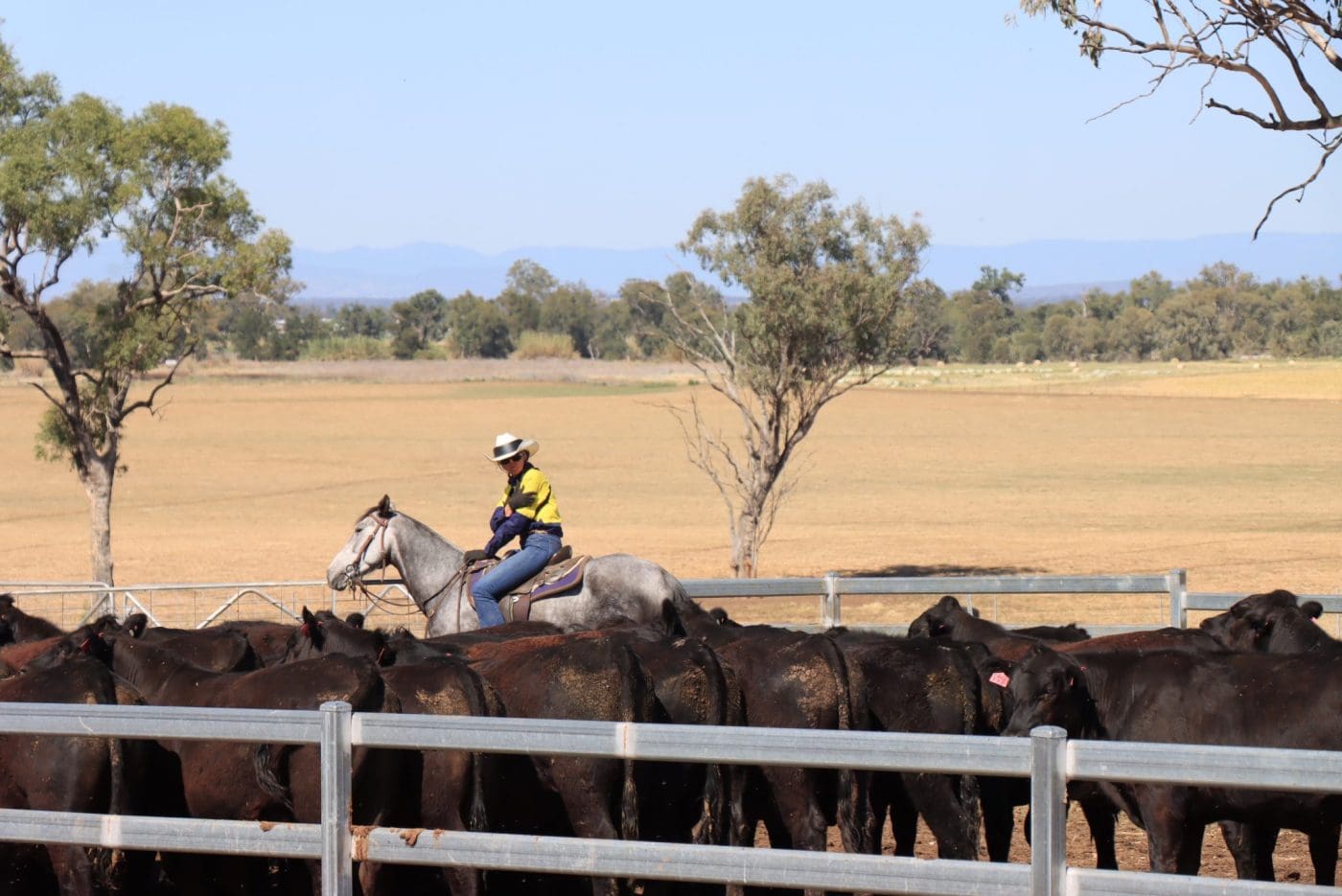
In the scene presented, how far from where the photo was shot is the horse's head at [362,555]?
13828 millimetres

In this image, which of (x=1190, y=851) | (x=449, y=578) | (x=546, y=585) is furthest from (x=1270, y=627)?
(x=449, y=578)

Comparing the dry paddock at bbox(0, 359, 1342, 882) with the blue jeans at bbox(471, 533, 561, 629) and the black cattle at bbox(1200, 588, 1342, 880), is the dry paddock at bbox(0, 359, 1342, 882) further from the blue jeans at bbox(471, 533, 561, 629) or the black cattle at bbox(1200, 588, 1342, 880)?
the blue jeans at bbox(471, 533, 561, 629)

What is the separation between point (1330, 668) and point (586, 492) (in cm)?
3718

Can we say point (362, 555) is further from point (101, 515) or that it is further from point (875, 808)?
point (101, 515)

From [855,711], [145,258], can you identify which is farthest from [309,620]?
[145,258]

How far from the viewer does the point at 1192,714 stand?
7.61 metres

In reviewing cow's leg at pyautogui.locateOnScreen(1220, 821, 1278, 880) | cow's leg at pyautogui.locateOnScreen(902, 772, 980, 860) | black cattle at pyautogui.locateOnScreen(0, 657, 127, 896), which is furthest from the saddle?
cow's leg at pyautogui.locateOnScreen(1220, 821, 1278, 880)

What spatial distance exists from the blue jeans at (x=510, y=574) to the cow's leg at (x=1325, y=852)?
6.55 metres

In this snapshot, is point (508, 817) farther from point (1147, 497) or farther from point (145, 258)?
point (1147, 497)

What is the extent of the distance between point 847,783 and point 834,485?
39.8 metres

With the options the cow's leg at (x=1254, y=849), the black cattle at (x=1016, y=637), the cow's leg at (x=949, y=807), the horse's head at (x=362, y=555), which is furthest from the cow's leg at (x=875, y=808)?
the horse's head at (x=362, y=555)

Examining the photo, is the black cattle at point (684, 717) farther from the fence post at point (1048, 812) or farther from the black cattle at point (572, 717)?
the fence post at point (1048, 812)

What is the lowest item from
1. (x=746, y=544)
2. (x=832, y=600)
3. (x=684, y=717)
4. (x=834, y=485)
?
(x=834, y=485)

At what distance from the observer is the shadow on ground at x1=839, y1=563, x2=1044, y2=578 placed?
28.7 meters
